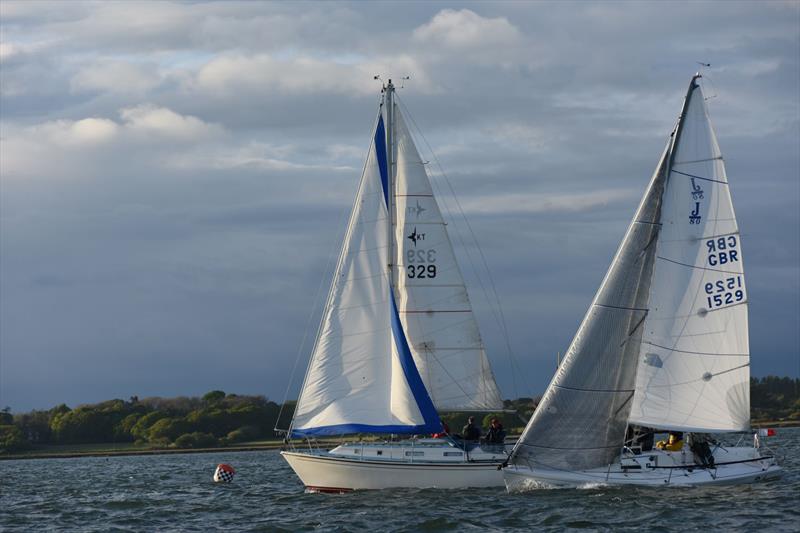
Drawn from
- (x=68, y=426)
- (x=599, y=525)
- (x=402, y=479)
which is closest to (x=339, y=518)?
(x=402, y=479)

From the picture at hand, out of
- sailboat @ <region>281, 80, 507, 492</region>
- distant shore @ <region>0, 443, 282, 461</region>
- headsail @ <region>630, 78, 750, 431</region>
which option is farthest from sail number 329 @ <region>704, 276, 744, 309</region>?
distant shore @ <region>0, 443, 282, 461</region>

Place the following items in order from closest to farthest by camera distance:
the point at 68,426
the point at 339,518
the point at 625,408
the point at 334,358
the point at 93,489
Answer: the point at 339,518
the point at 625,408
the point at 334,358
the point at 93,489
the point at 68,426

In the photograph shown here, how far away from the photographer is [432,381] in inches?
1746

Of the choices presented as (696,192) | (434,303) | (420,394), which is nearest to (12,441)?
(434,303)

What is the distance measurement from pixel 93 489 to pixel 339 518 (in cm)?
2311

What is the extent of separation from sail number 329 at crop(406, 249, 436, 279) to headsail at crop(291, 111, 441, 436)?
1.01m

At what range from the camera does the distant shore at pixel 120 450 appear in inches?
4313

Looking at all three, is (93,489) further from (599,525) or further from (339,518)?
(599,525)

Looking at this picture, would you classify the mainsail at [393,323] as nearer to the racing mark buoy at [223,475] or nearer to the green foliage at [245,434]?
the racing mark buoy at [223,475]

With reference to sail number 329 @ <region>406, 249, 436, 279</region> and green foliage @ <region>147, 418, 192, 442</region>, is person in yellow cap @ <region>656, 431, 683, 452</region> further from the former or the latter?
green foliage @ <region>147, 418, 192, 442</region>

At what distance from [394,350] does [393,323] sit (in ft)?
3.16

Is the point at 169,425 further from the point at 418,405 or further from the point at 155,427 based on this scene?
the point at 418,405

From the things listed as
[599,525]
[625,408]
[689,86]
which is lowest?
[599,525]

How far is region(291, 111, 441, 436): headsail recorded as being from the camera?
42906 millimetres
